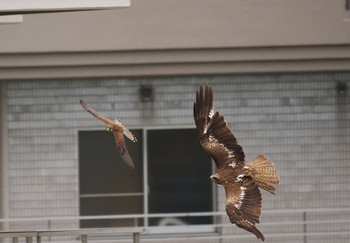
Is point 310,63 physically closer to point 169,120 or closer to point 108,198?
point 169,120

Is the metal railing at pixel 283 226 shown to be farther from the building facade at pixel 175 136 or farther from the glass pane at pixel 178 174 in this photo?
the glass pane at pixel 178 174

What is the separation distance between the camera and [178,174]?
17.2 metres

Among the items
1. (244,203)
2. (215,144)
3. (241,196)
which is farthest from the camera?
(215,144)

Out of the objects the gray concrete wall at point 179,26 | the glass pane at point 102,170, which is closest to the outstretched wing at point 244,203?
the gray concrete wall at point 179,26

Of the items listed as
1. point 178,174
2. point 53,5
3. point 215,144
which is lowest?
point 178,174

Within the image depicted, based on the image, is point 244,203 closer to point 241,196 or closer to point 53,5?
point 241,196

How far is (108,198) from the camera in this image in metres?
17.2

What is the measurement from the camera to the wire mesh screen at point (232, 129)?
17.0 meters

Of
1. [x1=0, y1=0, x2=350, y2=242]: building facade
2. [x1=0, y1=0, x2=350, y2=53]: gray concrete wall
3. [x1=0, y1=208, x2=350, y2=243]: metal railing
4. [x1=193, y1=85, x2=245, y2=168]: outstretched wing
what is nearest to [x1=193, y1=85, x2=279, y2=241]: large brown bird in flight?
[x1=193, y1=85, x2=245, y2=168]: outstretched wing

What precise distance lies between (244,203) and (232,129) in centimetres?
782

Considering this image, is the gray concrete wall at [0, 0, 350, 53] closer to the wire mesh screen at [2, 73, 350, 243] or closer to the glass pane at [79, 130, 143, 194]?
the wire mesh screen at [2, 73, 350, 243]

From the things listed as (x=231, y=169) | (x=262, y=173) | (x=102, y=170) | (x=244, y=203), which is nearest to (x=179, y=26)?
(x=102, y=170)

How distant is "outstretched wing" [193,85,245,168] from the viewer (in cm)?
948

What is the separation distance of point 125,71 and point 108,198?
1.89m
